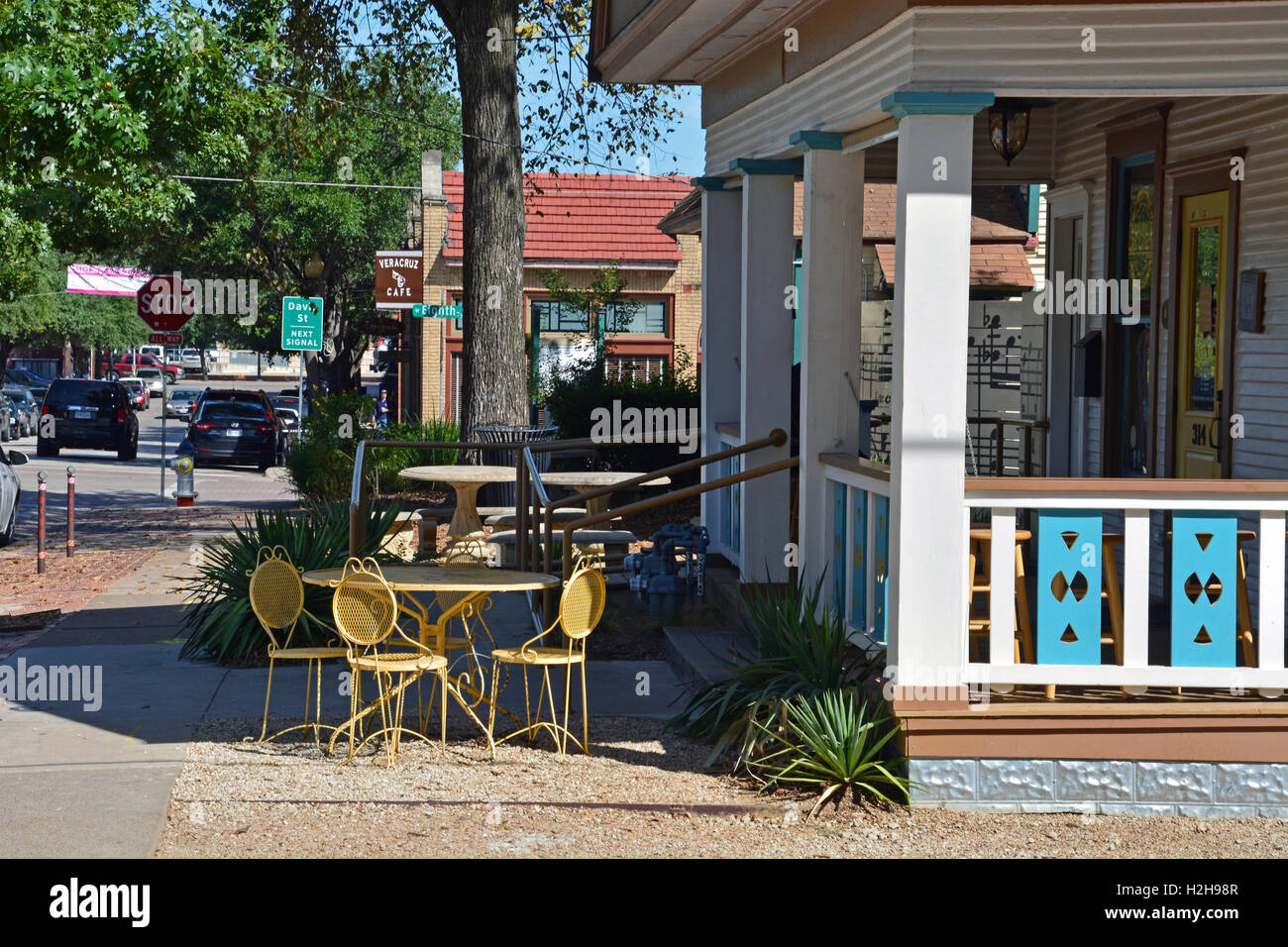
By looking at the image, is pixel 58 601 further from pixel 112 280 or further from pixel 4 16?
pixel 112 280

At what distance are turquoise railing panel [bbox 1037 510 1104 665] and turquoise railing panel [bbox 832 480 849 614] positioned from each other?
1505 millimetres

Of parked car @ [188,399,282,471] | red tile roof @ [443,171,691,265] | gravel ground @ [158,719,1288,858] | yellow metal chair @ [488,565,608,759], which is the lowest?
gravel ground @ [158,719,1288,858]

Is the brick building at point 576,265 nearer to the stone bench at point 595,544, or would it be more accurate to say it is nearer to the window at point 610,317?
the window at point 610,317

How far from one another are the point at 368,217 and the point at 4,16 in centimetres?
3183

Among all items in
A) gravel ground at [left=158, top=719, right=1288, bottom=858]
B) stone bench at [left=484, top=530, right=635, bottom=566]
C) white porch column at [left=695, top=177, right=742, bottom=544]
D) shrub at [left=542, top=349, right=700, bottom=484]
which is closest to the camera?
gravel ground at [left=158, top=719, right=1288, bottom=858]

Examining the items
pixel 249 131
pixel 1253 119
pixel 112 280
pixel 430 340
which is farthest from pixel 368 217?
pixel 1253 119

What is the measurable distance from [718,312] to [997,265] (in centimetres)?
818

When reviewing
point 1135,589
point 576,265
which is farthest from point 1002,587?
point 576,265

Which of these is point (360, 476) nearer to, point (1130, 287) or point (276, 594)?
point (276, 594)

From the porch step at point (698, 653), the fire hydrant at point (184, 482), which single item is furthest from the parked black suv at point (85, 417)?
the porch step at point (698, 653)

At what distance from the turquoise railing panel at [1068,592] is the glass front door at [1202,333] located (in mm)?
2711

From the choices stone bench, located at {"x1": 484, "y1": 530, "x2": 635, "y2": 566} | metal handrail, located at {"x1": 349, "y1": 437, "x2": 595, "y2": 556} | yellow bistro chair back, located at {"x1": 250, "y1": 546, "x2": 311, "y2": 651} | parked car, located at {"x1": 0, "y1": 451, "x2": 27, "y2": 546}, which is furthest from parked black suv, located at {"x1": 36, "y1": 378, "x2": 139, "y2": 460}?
yellow bistro chair back, located at {"x1": 250, "y1": 546, "x2": 311, "y2": 651}

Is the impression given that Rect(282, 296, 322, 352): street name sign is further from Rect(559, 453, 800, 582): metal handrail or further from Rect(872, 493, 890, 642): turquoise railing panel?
Rect(872, 493, 890, 642): turquoise railing panel

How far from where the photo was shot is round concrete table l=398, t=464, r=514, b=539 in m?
13.7
